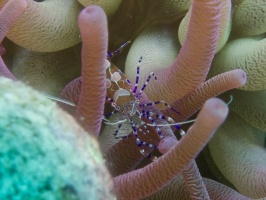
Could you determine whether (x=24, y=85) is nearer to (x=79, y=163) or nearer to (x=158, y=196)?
(x=79, y=163)

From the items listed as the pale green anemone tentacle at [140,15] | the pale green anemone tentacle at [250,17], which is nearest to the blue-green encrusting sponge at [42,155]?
the pale green anemone tentacle at [140,15]

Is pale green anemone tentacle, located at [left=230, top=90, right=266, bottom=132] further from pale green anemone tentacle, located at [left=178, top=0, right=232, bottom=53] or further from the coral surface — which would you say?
pale green anemone tentacle, located at [left=178, top=0, right=232, bottom=53]

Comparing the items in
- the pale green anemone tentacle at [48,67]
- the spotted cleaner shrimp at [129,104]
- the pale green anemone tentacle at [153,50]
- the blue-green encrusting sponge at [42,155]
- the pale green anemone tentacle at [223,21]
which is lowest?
the spotted cleaner shrimp at [129,104]

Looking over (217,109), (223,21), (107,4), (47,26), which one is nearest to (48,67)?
(47,26)

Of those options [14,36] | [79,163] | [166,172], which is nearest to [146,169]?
[166,172]

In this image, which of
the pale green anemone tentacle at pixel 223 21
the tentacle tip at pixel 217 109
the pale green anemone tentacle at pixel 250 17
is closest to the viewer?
the tentacle tip at pixel 217 109

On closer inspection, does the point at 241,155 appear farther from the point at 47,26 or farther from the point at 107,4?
the point at 47,26

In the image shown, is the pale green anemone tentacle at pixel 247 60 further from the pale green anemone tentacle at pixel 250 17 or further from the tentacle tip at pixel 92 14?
the tentacle tip at pixel 92 14
